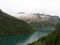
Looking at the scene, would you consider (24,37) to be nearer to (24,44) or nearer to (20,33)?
(20,33)

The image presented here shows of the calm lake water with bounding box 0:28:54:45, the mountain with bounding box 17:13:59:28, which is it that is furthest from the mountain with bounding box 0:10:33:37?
the mountain with bounding box 17:13:59:28

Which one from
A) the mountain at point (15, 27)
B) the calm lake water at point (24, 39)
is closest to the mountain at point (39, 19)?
the calm lake water at point (24, 39)

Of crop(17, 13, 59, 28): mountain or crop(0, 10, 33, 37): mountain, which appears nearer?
crop(17, 13, 59, 28): mountain

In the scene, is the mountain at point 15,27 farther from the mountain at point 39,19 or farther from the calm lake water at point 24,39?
the mountain at point 39,19

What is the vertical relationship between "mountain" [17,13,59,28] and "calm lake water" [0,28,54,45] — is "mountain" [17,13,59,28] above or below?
above

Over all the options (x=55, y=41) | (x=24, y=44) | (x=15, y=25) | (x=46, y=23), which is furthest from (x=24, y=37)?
(x=55, y=41)

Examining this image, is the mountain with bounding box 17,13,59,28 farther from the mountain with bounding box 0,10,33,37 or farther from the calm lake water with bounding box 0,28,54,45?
the mountain with bounding box 0,10,33,37

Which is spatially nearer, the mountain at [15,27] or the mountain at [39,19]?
the mountain at [39,19]

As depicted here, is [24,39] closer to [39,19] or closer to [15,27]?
[39,19]

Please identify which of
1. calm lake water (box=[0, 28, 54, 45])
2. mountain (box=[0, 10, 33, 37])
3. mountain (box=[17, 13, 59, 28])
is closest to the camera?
calm lake water (box=[0, 28, 54, 45])

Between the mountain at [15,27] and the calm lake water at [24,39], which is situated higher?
the mountain at [15,27]

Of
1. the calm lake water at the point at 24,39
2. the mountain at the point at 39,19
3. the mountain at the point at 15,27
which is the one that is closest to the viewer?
the calm lake water at the point at 24,39
